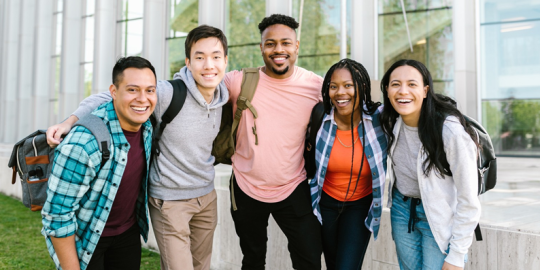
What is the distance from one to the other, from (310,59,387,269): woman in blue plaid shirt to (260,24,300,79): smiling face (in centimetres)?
37

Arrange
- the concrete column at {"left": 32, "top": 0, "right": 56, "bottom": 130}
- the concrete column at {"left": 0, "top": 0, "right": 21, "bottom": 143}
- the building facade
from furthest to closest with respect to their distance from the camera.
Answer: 1. the concrete column at {"left": 0, "top": 0, "right": 21, "bottom": 143}
2. the concrete column at {"left": 32, "top": 0, "right": 56, "bottom": 130}
3. the building facade

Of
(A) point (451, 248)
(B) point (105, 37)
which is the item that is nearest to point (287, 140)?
(A) point (451, 248)

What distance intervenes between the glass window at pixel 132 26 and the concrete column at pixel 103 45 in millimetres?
637

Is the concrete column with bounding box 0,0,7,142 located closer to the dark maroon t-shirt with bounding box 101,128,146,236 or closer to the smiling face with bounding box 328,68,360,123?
the dark maroon t-shirt with bounding box 101,128,146,236

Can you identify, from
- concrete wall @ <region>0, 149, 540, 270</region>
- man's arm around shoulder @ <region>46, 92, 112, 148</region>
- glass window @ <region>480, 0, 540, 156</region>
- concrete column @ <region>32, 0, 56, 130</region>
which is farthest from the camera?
concrete column @ <region>32, 0, 56, 130</region>

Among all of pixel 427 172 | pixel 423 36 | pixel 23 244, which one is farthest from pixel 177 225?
pixel 423 36

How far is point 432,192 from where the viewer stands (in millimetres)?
2770

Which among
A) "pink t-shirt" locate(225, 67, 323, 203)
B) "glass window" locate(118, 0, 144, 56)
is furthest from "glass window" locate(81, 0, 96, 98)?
"pink t-shirt" locate(225, 67, 323, 203)

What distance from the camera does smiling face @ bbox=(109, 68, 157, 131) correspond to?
2893 mm

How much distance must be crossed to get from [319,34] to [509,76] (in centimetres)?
504

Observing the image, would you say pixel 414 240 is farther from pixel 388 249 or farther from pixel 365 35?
pixel 365 35

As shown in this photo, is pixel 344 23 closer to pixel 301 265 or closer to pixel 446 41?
pixel 446 41

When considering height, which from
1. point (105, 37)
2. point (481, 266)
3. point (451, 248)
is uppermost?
point (105, 37)

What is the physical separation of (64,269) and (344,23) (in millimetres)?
9658
